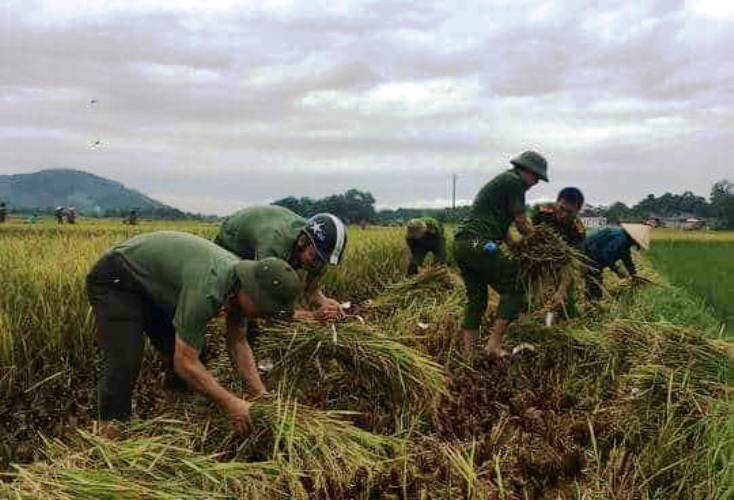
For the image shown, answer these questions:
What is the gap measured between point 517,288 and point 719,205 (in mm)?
71053

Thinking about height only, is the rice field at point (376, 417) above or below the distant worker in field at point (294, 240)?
below

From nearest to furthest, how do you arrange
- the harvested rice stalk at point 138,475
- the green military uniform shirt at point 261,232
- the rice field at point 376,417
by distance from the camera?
the harvested rice stalk at point 138,475 → the rice field at point 376,417 → the green military uniform shirt at point 261,232

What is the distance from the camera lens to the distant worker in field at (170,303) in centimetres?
303

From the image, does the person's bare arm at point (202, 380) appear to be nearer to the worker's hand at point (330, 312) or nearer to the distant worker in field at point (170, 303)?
the distant worker in field at point (170, 303)

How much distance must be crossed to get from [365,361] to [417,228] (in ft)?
15.9

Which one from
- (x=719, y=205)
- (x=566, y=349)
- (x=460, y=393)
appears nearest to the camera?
(x=460, y=393)

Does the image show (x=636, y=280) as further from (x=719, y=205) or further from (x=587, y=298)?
(x=719, y=205)

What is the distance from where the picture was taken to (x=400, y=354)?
154 inches

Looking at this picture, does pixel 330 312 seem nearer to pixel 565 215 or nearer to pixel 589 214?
pixel 565 215

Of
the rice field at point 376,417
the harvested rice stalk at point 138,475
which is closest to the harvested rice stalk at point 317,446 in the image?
the rice field at point 376,417

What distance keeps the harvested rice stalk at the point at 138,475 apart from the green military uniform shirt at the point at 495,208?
318 centimetres

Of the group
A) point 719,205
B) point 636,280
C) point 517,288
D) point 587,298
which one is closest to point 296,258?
point 517,288

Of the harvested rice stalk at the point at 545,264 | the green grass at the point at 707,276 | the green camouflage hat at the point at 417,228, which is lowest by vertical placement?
the green grass at the point at 707,276

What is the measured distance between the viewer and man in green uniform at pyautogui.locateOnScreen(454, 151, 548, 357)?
5.54 meters
